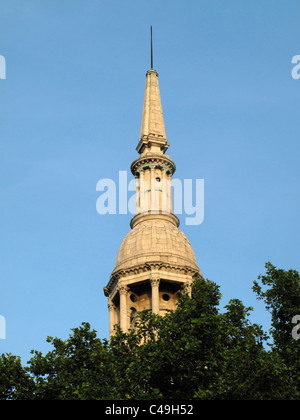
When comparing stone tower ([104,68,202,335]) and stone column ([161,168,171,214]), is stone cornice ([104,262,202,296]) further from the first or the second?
stone column ([161,168,171,214])

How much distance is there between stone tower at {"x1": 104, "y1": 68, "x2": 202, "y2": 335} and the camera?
70250mm

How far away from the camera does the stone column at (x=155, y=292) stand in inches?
2682

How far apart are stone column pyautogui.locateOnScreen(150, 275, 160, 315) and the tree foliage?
599 inches

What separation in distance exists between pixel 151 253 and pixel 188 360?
24.8 meters

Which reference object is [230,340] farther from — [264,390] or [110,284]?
[110,284]

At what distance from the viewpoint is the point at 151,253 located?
7131cm

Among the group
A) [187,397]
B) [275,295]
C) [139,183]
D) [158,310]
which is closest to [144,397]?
[187,397]

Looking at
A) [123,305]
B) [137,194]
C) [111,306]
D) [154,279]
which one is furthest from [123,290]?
[137,194]

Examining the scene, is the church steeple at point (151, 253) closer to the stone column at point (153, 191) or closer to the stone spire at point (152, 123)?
the stone column at point (153, 191)

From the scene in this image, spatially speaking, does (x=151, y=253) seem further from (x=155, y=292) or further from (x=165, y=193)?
(x=165, y=193)

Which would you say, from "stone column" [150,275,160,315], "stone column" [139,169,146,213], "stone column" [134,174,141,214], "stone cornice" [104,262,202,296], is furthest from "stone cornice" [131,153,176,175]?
"stone column" [150,275,160,315]

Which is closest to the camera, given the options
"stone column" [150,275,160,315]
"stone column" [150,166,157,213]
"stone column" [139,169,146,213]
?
"stone column" [150,275,160,315]

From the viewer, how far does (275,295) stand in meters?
51.6

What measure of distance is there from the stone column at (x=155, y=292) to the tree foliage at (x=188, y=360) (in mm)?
15220
